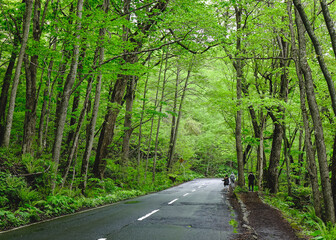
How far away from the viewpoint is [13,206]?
26.2 ft

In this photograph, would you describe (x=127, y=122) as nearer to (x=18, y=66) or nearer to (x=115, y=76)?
(x=115, y=76)

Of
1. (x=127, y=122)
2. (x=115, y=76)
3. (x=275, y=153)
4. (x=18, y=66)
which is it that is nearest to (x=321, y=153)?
(x=115, y=76)

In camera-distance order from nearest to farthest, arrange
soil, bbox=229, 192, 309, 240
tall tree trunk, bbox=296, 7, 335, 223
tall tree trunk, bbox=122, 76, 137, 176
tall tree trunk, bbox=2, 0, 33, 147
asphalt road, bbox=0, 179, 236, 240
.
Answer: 1. asphalt road, bbox=0, 179, 236, 240
2. soil, bbox=229, 192, 309, 240
3. tall tree trunk, bbox=296, 7, 335, 223
4. tall tree trunk, bbox=2, 0, 33, 147
5. tall tree trunk, bbox=122, 76, 137, 176

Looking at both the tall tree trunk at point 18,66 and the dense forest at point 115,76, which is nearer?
the dense forest at point 115,76

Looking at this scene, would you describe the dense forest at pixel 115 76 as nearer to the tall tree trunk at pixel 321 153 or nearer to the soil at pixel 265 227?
the tall tree trunk at pixel 321 153

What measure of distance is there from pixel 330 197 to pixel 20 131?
757 inches

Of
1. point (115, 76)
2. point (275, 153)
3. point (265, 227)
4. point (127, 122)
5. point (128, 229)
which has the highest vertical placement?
point (115, 76)

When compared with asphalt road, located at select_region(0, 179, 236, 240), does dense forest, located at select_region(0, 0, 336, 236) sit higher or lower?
higher

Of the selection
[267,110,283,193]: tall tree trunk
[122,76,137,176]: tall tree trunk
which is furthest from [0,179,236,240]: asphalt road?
[267,110,283,193]: tall tree trunk

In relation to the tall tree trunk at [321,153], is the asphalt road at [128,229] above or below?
below

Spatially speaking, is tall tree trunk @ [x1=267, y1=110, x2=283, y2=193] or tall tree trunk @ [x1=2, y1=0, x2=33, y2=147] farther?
tall tree trunk @ [x1=267, y1=110, x2=283, y2=193]

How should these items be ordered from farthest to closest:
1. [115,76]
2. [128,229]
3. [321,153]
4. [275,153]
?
[275,153] < [115,76] < [321,153] < [128,229]

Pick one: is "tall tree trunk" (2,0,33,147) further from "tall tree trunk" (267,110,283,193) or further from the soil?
"tall tree trunk" (267,110,283,193)

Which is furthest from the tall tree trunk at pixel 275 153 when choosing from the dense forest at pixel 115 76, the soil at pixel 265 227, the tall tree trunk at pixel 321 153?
the tall tree trunk at pixel 321 153
